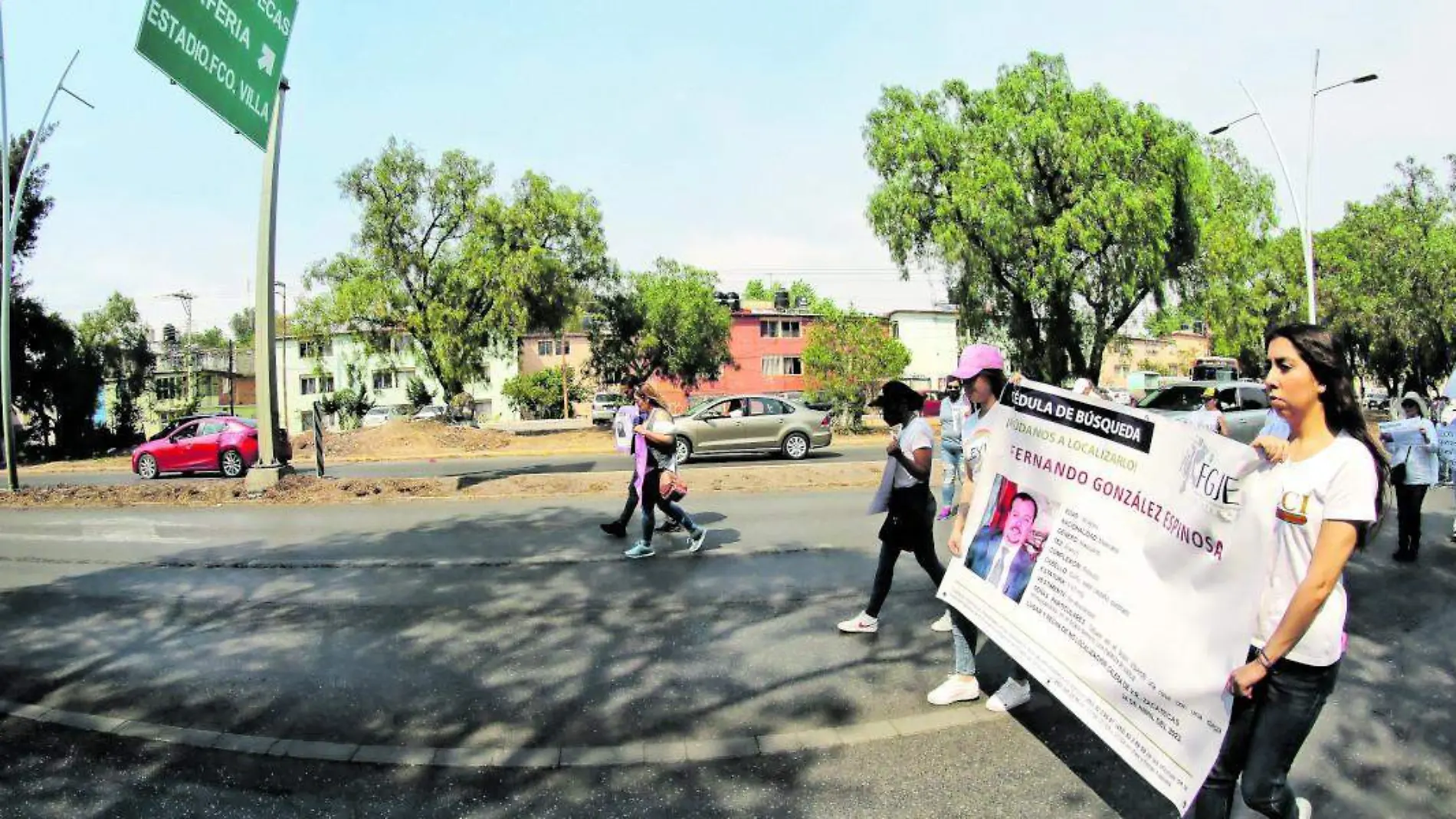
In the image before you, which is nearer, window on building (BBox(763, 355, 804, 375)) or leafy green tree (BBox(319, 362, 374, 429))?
leafy green tree (BBox(319, 362, 374, 429))

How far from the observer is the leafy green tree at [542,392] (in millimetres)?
53125

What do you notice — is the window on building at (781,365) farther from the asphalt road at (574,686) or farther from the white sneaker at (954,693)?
the white sneaker at (954,693)

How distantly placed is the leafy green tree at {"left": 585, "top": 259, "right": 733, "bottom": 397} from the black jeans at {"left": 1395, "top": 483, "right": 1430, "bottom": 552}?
31.6 m

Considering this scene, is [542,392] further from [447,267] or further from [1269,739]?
[1269,739]

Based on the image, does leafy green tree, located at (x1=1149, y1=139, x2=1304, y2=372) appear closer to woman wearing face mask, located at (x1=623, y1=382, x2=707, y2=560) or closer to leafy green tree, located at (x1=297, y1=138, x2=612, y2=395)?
leafy green tree, located at (x1=297, y1=138, x2=612, y2=395)

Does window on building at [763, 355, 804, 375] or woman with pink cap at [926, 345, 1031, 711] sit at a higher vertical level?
window on building at [763, 355, 804, 375]

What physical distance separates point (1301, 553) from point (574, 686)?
367cm

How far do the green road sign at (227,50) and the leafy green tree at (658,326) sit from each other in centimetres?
2873

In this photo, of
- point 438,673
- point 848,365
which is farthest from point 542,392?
point 438,673

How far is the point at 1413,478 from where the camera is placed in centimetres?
762

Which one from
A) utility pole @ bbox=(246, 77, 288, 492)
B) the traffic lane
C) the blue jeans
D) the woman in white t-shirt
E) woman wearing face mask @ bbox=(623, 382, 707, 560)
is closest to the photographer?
the woman in white t-shirt

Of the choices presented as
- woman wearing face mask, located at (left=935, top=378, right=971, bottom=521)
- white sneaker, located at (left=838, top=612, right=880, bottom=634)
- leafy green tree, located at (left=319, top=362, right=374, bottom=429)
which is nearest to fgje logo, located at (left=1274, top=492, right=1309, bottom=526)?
white sneaker, located at (left=838, top=612, right=880, bottom=634)

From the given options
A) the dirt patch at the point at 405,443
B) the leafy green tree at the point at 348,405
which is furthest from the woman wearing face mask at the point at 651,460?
the leafy green tree at the point at 348,405

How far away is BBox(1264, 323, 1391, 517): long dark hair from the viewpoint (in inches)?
98.1
